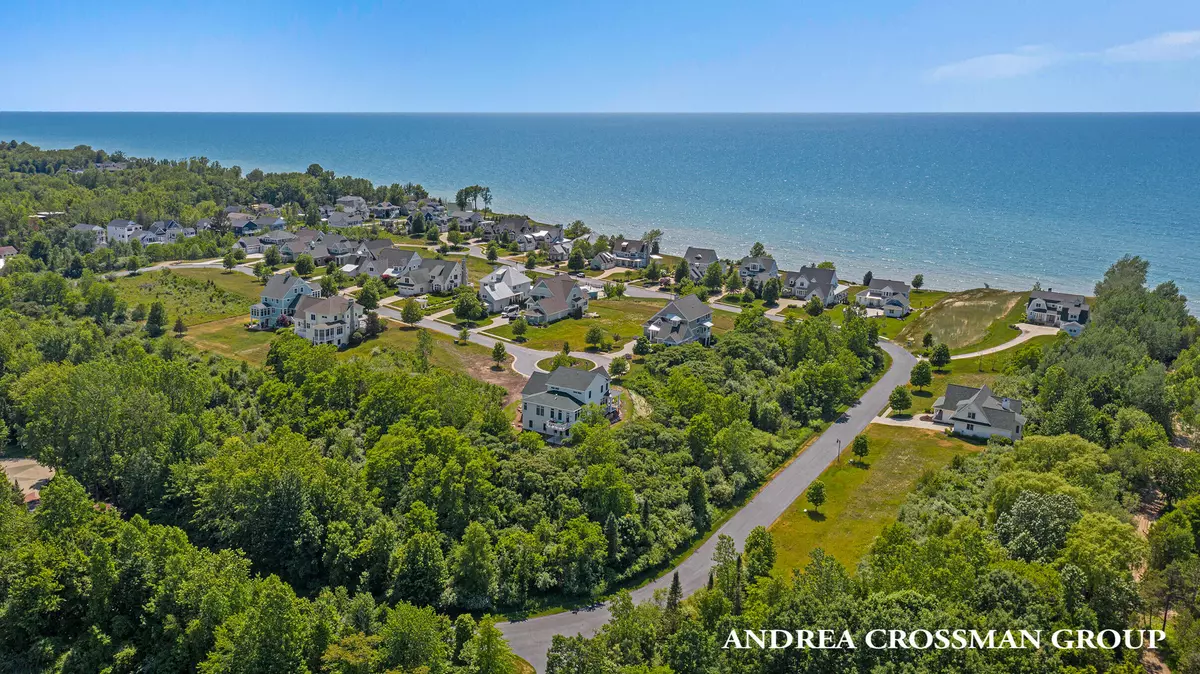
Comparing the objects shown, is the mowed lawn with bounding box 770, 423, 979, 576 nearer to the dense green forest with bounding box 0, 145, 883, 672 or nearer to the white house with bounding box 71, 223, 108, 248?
the dense green forest with bounding box 0, 145, 883, 672

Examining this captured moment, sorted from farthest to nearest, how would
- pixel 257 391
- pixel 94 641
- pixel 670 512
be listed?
pixel 257 391
pixel 670 512
pixel 94 641

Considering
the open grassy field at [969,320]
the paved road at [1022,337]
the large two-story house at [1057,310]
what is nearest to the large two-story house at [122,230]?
the open grassy field at [969,320]

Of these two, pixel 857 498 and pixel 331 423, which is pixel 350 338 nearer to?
pixel 331 423

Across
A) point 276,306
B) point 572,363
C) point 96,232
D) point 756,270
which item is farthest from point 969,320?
point 96,232

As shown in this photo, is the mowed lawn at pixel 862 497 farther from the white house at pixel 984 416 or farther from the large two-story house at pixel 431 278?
the large two-story house at pixel 431 278

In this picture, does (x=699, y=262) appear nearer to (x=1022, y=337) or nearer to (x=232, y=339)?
(x=1022, y=337)

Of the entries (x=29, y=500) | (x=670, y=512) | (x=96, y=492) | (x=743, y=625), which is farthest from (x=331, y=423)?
(x=743, y=625)
